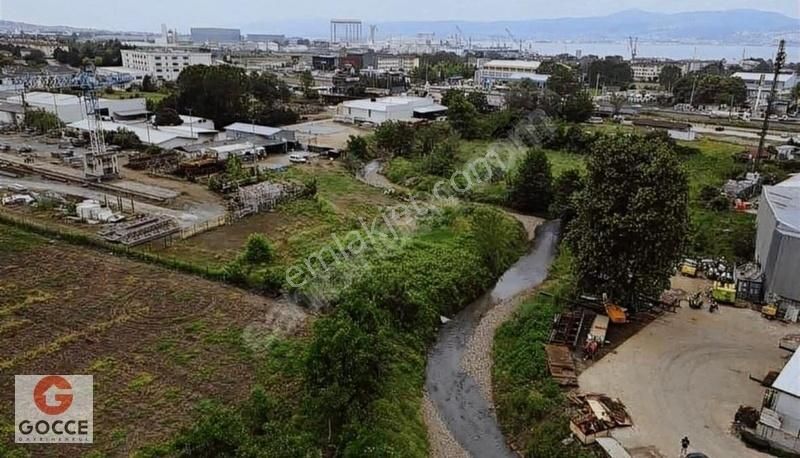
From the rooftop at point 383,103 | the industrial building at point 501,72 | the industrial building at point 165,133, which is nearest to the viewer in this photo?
the industrial building at point 165,133

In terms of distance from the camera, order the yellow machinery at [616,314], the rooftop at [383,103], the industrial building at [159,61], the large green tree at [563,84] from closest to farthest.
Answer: the yellow machinery at [616,314], the rooftop at [383,103], the large green tree at [563,84], the industrial building at [159,61]

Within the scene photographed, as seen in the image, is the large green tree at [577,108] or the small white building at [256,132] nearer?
the small white building at [256,132]

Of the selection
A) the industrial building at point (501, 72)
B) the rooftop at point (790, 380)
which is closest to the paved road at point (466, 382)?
the rooftop at point (790, 380)

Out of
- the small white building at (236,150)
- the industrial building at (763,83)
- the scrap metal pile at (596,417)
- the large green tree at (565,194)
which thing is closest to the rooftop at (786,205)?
the large green tree at (565,194)

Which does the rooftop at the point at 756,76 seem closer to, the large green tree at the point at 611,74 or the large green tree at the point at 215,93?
the large green tree at the point at 611,74

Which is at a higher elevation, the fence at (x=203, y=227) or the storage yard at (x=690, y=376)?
the fence at (x=203, y=227)

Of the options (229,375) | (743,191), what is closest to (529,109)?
(743,191)

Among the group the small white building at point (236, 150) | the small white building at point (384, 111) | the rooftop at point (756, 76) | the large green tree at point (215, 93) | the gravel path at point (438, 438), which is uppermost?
the rooftop at point (756, 76)

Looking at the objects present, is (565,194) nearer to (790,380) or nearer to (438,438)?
(790,380)
